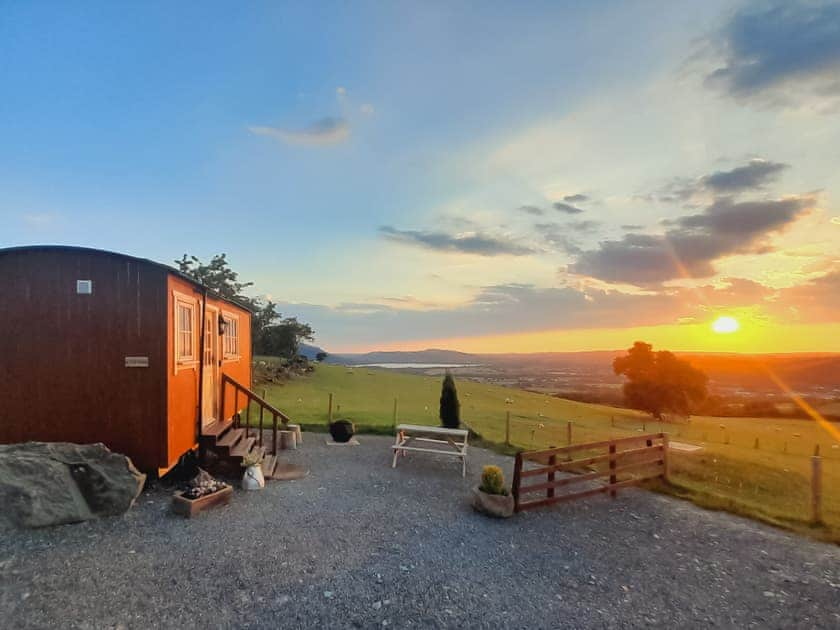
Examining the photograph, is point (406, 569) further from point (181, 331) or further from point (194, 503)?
point (181, 331)

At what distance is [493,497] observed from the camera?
22.7 feet

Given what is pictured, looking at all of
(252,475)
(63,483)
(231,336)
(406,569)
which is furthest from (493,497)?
(231,336)

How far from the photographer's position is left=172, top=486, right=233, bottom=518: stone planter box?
6285 millimetres

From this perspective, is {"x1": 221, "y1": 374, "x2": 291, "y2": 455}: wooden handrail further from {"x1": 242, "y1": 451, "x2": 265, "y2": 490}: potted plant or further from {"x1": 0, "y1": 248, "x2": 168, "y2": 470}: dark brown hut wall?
{"x1": 0, "y1": 248, "x2": 168, "y2": 470}: dark brown hut wall

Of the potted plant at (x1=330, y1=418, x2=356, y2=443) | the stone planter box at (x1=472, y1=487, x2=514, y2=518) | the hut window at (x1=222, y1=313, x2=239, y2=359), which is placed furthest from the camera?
the potted plant at (x1=330, y1=418, x2=356, y2=443)

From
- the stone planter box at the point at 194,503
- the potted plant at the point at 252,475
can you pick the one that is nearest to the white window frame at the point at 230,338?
the potted plant at the point at 252,475

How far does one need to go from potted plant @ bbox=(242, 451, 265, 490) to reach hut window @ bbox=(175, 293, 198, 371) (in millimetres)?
2123

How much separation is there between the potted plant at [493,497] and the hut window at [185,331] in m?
5.50

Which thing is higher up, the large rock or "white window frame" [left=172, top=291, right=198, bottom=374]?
"white window frame" [left=172, top=291, right=198, bottom=374]

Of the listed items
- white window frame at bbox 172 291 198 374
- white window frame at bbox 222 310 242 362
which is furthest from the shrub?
white window frame at bbox 222 310 242 362

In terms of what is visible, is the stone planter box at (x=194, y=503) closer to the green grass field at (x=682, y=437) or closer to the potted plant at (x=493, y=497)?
the potted plant at (x=493, y=497)

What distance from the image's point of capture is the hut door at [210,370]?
909cm

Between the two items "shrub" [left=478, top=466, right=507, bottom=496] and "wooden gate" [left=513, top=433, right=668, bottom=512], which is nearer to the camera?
"shrub" [left=478, top=466, right=507, bottom=496]

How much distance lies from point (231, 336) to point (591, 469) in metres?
9.62
